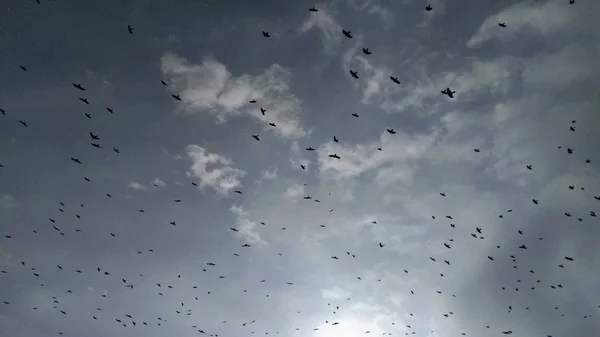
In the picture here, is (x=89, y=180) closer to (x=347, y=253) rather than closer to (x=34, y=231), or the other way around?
(x=34, y=231)

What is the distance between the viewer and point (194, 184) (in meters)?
41.7

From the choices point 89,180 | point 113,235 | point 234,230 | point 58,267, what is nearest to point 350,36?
point 234,230

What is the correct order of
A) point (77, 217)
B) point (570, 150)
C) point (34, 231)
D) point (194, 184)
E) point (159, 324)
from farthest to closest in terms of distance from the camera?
point (159, 324), point (34, 231), point (77, 217), point (194, 184), point (570, 150)

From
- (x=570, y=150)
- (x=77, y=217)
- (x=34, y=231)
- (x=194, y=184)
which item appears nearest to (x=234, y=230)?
(x=194, y=184)

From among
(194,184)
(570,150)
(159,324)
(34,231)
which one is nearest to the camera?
(570,150)

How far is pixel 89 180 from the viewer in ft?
139

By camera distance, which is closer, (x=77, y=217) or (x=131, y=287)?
(x=77, y=217)

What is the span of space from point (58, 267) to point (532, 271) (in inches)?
2927

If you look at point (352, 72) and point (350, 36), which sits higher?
point (350, 36)

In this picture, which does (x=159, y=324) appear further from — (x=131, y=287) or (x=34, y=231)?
(x=34, y=231)

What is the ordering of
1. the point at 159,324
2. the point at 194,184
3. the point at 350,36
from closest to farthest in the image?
the point at 350,36
the point at 194,184
the point at 159,324

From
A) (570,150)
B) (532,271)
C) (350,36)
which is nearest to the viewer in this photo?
(350,36)

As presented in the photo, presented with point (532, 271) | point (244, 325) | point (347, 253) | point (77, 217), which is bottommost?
point (244, 325)

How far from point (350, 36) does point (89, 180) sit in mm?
35501
